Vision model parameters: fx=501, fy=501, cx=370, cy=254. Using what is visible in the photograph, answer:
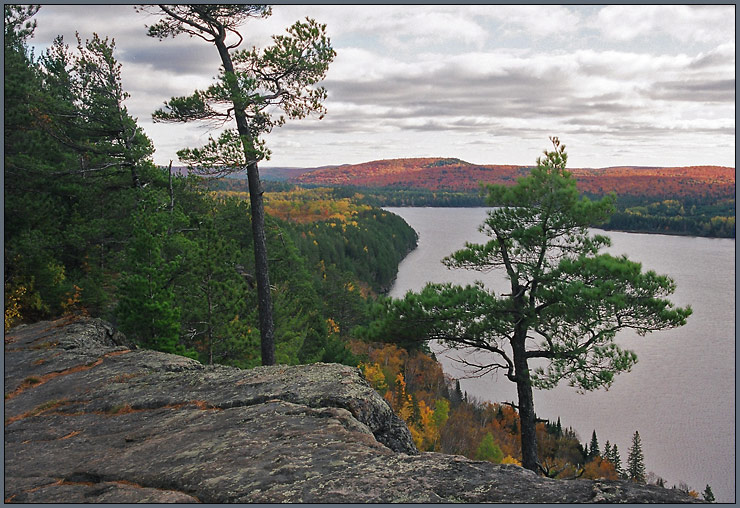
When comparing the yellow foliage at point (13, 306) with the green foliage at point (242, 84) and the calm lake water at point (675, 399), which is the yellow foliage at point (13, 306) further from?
the calm lake water at point (675, 399)

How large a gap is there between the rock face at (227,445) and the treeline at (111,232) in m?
3.89

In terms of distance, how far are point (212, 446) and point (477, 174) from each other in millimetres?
196499

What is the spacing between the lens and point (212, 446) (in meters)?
4.37

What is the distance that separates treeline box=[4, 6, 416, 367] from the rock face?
12.8 ft

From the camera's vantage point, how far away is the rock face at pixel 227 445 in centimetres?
347

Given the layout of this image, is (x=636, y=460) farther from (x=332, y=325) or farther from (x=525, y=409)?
(x=525, y=409)

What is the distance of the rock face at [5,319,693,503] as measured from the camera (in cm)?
347

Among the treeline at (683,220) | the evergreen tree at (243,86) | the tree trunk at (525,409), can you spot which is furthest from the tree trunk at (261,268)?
the treeline at (683,220)

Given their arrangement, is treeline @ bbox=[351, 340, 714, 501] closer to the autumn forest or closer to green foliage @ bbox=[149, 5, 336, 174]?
the autumn forest

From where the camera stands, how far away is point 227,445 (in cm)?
436

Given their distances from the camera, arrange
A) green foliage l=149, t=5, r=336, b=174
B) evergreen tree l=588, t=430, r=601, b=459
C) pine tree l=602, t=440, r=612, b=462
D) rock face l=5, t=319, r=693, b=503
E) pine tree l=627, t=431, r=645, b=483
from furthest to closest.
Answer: evergreen tree l=588, t=430, r=601, b=459 → pine tree l=602, t=440, r=612, b=462 → pine tree l=627, t=431, r=645, b=483 → green foliage l=149, t=5, r=336, b=174 → rock face l=5, t=319, r=693, b=503

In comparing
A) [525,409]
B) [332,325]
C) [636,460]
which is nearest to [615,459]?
[636,460]

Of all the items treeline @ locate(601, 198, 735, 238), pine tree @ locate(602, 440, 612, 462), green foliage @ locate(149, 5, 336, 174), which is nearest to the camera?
green foliage @ locate(149, 5, 336, 174)

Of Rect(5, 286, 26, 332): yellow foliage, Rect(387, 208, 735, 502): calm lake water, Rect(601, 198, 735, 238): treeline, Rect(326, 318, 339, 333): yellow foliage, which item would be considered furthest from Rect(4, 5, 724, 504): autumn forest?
Rect(601, 198, 735, 238): treeline
